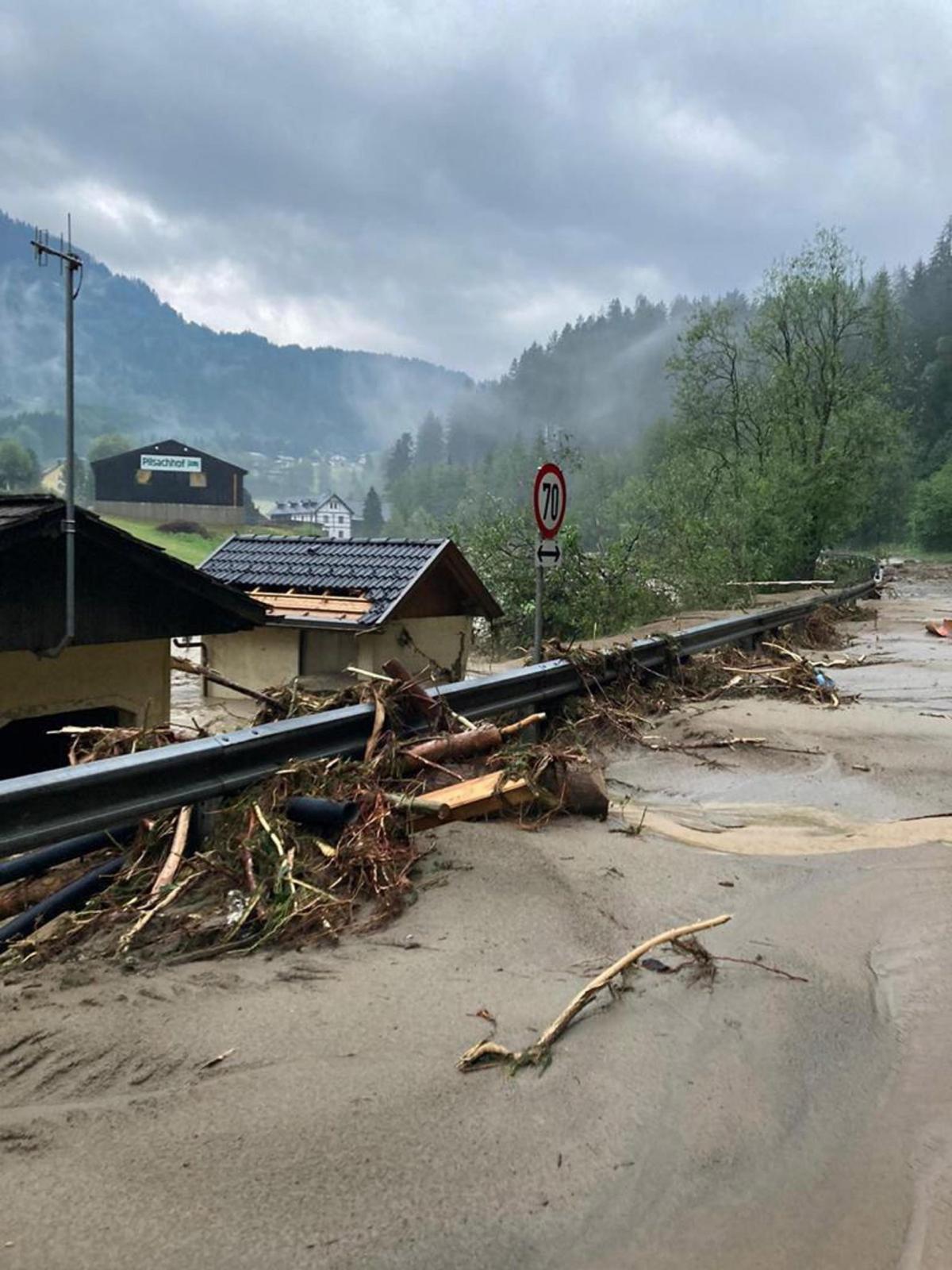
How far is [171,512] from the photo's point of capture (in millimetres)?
103250

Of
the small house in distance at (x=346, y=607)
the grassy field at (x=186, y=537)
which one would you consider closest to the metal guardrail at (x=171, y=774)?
the small house in distance at (x=346, y=607)

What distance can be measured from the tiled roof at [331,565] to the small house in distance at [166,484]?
283ft

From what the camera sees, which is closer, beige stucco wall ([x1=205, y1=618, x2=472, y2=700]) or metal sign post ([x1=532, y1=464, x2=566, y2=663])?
metal sign post ([x1=532, y1=464, x2=566, y2=663])

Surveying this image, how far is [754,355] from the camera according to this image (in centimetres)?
4472

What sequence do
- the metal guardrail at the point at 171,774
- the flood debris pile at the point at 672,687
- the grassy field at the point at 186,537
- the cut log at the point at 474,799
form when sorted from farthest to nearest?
the grassy field at the point at 186,537
the flood debris pile at the point at 672,687
the cut log at the point at 474,799
the metal guardrail at the point at 171,774

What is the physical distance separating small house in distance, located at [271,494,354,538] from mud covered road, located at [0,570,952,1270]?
142 metres

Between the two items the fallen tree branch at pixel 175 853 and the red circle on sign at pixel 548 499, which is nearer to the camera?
the fallen tree branch at pixel 175 853

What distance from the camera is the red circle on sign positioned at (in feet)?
29.4

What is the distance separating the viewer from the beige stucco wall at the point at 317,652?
46.5 feet

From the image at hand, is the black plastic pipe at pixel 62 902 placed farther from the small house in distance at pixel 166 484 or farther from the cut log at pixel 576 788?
the small house in distance at pixel 166 484

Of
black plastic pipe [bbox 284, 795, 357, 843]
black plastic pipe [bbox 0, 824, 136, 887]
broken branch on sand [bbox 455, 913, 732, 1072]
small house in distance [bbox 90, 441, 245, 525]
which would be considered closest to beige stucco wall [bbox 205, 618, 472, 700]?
black plastic pipe [bbox 284, 795, 357, 843]

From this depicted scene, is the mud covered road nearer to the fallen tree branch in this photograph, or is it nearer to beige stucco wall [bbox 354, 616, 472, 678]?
the fallen tree branch

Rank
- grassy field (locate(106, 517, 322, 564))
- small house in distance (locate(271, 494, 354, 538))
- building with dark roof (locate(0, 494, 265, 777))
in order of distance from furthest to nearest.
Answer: small house in distance (locate(271, 494, 354, 538)), grassy field (locate(106, 517, 322, 564)), building with dark roof (locate(0, 494, 265, 777))

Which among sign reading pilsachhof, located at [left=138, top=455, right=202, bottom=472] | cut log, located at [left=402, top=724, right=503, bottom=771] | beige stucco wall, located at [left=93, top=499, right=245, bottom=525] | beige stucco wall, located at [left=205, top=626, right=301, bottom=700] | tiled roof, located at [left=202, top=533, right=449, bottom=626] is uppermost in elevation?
sign reading pilsachhof, located at [left=138, top=455, right=202, bottom=472]
